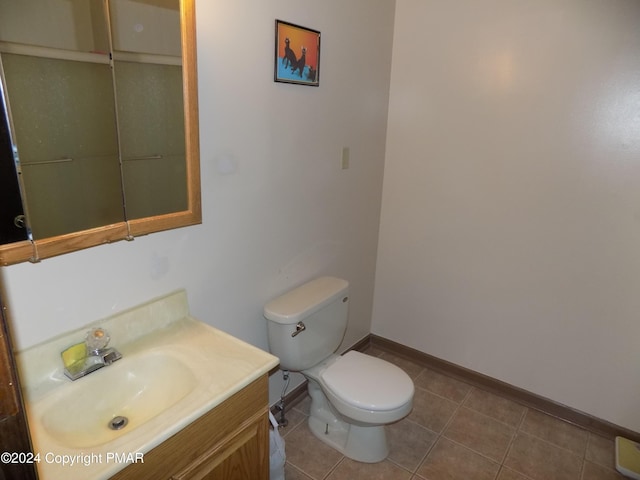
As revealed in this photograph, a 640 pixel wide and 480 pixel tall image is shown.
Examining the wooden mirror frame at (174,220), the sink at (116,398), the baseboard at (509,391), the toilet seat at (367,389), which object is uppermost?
the wooden mirror frame at (174,220)

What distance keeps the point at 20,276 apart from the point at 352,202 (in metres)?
1.63

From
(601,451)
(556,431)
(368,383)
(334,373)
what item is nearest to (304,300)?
(334,373)

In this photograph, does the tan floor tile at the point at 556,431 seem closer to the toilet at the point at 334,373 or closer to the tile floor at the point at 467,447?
the tile floor at the point at 467,447

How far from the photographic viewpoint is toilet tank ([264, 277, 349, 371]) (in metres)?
1.82

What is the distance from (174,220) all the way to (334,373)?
39.4 inches

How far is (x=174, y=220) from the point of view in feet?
4.71

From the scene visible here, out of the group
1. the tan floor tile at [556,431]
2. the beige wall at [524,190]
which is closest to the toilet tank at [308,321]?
the beige wall at [524,190]

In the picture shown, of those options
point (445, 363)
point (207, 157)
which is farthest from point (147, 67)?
point (445, 363)

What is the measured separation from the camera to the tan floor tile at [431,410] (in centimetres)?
219

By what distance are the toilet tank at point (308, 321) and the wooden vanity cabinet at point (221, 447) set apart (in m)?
0.51

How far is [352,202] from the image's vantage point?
2.36 metres

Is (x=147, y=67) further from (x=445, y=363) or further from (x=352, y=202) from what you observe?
(x=445, y=363)

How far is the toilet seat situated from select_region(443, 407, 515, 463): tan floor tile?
54cm

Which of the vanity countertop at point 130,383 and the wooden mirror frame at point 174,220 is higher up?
the wooden mirror frame at point 174,220
